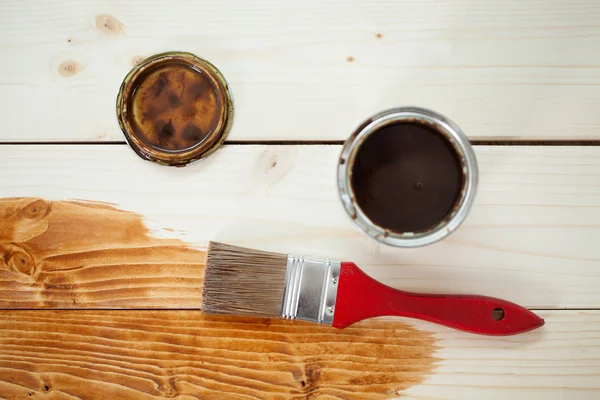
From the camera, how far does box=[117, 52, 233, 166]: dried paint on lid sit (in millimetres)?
803

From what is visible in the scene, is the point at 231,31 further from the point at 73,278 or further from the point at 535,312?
the point at 535,312

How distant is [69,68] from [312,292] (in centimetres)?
51

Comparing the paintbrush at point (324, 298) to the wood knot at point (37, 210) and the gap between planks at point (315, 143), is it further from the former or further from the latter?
the wood knot at point (37, 210)

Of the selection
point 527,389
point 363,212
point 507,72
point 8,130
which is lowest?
point 527,389

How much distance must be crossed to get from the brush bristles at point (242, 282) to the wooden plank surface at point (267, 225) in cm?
6

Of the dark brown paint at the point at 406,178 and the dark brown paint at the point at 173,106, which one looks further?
the dark brown paint at the point at 173,106

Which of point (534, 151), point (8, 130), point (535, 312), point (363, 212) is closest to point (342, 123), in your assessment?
point (363, 212)

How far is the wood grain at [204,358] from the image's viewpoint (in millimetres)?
785

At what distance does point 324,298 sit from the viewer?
736 mm

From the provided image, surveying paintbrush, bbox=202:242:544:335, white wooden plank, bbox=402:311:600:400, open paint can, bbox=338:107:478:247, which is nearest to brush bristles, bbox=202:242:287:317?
paintbrush, bbox=202:242:544:335

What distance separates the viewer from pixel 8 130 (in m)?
0.84

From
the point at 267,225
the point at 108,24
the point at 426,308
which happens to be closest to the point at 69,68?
the point at 108,24

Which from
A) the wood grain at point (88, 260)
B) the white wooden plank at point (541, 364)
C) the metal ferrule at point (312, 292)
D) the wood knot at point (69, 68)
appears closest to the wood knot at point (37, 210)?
the wood grain at point (88, 260)

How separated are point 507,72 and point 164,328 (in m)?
0.63
